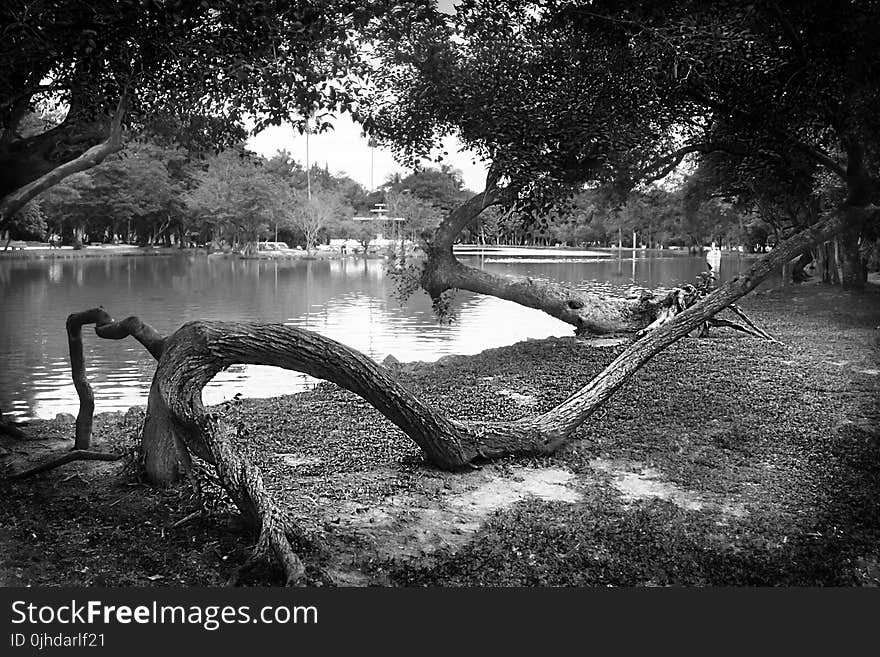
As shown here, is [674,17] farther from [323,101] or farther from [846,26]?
[323,101]

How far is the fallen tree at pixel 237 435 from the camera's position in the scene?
291 cm

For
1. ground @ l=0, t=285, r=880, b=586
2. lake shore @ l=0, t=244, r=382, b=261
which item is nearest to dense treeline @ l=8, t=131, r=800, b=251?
lake shore @ l=0, t=244, r=382, b=261

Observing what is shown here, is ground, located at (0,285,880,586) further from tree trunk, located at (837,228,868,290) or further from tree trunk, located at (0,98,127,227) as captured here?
tree trunk, located at (837,228,868,290)

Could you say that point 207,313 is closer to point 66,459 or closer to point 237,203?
point 237,203

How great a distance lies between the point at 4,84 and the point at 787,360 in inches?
239

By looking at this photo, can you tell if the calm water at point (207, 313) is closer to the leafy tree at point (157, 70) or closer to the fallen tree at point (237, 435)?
the leafy tree at point (157, 70)

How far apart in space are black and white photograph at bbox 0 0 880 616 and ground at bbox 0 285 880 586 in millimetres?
18

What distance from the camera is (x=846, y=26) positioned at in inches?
153

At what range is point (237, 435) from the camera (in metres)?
4.27

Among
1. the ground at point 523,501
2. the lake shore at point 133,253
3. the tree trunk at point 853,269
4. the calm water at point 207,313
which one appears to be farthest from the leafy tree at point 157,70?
the tree trunk at point 853,269

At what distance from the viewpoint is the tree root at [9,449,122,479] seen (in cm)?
373

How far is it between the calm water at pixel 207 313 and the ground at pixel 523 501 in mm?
1181

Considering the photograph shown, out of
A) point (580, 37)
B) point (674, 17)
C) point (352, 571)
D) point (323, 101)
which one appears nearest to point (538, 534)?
point (352, 571)

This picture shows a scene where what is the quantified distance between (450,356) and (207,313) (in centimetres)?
350
